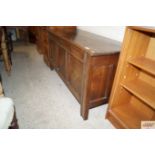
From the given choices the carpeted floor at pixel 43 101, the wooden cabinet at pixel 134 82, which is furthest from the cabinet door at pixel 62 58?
the wooden cabinet at pixel 134 82

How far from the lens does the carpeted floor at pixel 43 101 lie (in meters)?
1.63

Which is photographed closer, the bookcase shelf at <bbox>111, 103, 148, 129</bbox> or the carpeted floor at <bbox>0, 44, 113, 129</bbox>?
the bookcase shelf at <bbox>111, 103, 148, 129</bbox>

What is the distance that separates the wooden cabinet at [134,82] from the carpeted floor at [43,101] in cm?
23

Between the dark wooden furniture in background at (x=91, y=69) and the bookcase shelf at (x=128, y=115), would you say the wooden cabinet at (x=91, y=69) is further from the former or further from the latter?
the bookcase shelf at (x=128, y=115)

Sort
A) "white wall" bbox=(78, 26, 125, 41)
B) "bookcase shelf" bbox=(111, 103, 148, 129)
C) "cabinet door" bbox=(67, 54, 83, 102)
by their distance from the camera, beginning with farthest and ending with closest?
"white wall" bbox=(78, 26, 125, 41)
"cabinet door" bbox=(67, 54, 83, 102)
"bookcase shelf" bbox=(111, 103, 148, 129)

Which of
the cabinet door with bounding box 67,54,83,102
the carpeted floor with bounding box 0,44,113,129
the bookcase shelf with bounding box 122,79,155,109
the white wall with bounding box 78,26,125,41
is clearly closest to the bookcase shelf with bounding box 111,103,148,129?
the carpeted floor with bounding box 0,44,113,129

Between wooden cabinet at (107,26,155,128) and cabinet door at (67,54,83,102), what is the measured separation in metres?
0.41

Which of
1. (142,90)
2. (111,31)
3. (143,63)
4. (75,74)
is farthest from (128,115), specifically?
(111,31)

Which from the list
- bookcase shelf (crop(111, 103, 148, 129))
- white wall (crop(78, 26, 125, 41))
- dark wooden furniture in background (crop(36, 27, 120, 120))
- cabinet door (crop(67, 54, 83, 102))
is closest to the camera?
dark wooden furniture in background (crop(36, 27, 120, 120))

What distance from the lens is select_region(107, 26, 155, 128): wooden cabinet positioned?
1.23 meters

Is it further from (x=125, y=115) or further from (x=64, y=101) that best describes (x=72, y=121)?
(x=125, y=115)

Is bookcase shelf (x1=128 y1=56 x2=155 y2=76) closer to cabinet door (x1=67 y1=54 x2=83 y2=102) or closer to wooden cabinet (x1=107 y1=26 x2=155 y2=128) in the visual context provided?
wooden cabinet (x1=107 y1=26 x2=155 y2=128)
